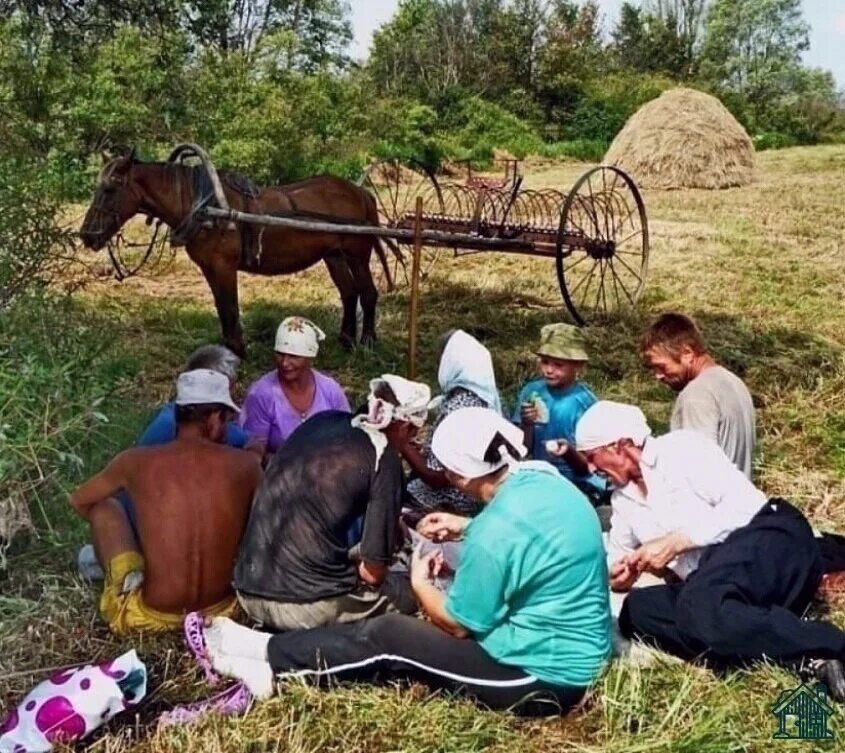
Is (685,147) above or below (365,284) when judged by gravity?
above

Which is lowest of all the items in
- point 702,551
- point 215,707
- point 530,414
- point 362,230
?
point 215,707

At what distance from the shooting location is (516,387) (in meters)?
7.61

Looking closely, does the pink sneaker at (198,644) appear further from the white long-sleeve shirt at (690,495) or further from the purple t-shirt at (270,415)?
the white long-sleeve shirt at (690,495)

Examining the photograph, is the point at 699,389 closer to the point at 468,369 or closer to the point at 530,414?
the point at 530,414

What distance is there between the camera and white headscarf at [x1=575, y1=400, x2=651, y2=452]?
12.6ft

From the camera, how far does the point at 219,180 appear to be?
26.5 ft

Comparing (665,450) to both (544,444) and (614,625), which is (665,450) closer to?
(614,625)

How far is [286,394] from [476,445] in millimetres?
2163

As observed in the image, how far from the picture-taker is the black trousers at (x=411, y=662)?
3.31m

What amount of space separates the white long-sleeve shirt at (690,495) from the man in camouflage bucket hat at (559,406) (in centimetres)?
123

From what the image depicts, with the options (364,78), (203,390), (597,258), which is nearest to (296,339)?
(203,390)

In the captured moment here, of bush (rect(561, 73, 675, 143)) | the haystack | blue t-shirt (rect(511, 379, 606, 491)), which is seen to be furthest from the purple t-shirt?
bush (rect(561, 73, 675, 143))

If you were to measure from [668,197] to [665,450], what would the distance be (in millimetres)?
16320

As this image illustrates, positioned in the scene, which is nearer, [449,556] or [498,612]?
[498,612]
